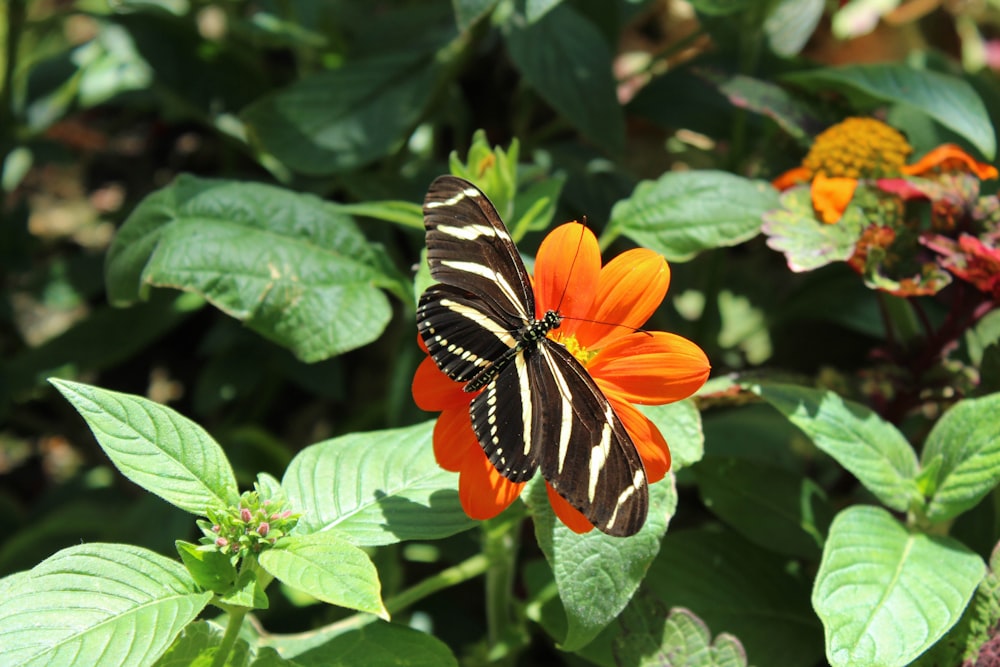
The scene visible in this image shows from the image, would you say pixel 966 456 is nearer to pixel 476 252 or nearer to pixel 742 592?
pixel 742 592

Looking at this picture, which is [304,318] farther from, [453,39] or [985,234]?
[985,234]

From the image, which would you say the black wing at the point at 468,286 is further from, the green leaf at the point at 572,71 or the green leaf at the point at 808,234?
the green leaf at the point at 572,71

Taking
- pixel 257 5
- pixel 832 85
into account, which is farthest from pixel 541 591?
pixel 257 5

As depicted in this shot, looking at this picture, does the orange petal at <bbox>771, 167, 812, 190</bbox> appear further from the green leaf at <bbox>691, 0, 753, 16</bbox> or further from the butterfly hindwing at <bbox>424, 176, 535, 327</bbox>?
the butterfly hindwing at <bbox>424, 176, 535, 327</bbox>

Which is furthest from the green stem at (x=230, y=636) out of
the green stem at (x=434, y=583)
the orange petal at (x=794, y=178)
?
the orange petal at (x=794, y=178)

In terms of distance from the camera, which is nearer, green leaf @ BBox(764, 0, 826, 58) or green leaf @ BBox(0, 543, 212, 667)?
green leaf @ BBox(0, 543, 212, 667)

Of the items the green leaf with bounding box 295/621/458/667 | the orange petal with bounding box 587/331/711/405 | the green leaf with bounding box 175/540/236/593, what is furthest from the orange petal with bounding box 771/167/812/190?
the green leaf with bounding box 175/540/236/593

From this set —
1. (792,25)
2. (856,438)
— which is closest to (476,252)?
(856,438)
